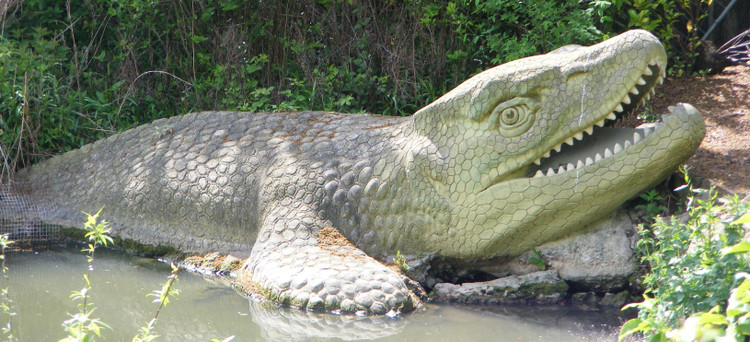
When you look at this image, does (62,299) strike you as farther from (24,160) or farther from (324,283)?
(24,160)

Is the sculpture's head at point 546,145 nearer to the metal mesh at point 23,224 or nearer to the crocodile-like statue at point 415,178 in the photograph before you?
the crocodile-like statue at point 415,178

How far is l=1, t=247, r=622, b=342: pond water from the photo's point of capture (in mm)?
3811

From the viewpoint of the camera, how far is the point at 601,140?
4426 millimetres

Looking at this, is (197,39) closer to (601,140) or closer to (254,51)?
(254,51)

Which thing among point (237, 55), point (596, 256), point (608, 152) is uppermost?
point (237, 55)

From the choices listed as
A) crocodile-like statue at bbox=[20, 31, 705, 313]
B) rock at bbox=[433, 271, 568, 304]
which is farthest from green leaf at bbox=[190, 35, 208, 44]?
rock at bbox=[433, 271, 568, 304]

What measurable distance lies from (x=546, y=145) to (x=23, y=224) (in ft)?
13.7

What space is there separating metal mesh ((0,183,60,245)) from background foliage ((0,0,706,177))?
0.41 m

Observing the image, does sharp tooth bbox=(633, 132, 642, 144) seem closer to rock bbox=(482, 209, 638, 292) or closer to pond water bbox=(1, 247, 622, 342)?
rock bbox=(482, 209, 638, 292)

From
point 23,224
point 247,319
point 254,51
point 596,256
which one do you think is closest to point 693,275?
point 596,256

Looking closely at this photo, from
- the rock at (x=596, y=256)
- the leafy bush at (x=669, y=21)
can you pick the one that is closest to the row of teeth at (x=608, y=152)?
the rock at (x=596, y=256)

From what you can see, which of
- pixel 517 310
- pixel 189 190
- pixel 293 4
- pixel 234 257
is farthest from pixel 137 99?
pixel 517 310

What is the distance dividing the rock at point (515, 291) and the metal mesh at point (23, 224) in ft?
10.8

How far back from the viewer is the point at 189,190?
5.42 m
